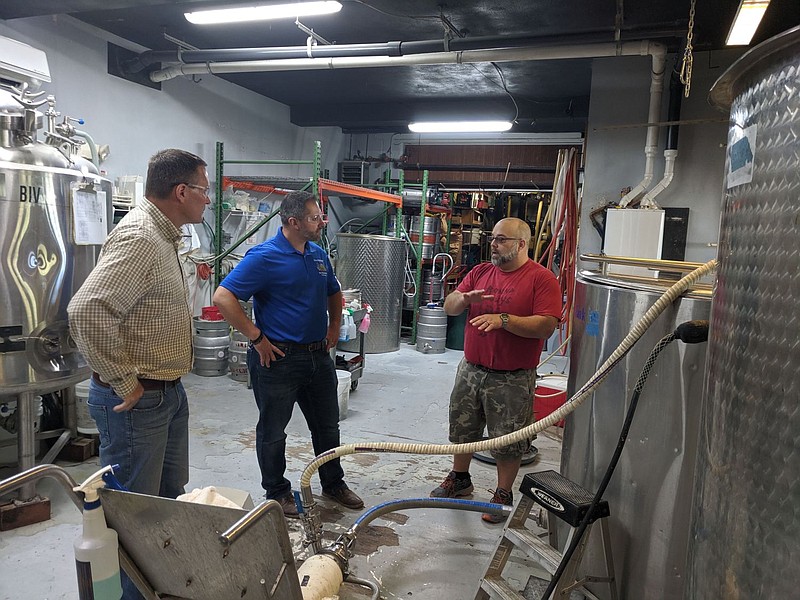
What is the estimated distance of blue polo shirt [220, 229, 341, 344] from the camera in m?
2.77

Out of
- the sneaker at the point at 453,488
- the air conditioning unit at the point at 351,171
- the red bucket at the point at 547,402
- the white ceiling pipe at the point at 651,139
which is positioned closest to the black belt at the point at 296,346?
the sneaker at the point at 453,488

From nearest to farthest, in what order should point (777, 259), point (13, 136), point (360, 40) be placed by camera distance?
1. point (777, 259)
2. point (13, 136)
3. point (360, 40)

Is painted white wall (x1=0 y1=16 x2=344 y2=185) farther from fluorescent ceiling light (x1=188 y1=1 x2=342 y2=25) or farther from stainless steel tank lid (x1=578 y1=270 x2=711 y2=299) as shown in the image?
stainless steel tank lid (x1=578 y1=270 x2=711 y2=299)

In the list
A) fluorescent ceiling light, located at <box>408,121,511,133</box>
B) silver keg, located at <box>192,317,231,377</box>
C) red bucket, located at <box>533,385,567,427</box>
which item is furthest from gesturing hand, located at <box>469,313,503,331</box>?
fluorescent ceiling light, located at <box>408,121,511,133</box>

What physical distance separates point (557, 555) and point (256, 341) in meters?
1.67

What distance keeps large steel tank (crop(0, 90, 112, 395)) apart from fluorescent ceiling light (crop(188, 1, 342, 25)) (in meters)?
2.06

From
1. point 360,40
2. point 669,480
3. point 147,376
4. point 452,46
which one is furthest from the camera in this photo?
point 360,40

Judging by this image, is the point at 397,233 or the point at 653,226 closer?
the point at 653,226

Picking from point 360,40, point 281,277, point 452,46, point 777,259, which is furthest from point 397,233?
point 777,259

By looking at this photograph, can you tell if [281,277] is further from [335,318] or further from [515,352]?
[515,352]

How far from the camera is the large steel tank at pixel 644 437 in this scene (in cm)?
159

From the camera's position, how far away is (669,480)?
164 centimetres

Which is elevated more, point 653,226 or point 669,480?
point 653,226

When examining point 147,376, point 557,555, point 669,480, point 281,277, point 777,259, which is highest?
point 777,259
